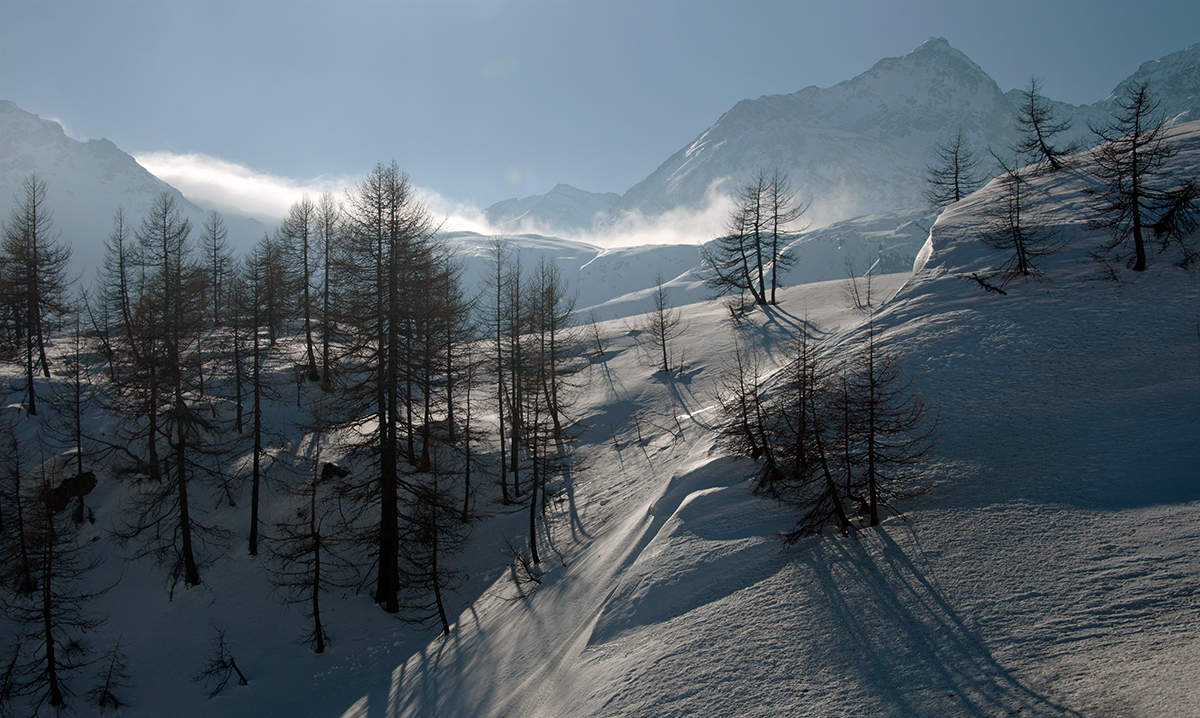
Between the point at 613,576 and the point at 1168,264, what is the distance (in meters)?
22.9

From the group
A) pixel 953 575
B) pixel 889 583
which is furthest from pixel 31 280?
pixel 953 575

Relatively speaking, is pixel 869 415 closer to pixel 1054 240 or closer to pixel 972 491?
pixel 972 491

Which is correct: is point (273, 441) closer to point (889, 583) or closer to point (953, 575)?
point (889, 583)

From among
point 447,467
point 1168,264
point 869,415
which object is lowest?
point 447,467

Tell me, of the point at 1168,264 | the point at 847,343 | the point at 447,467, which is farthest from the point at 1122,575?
the point at 447,467

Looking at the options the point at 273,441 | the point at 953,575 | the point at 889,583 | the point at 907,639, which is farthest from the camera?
the point at 273,441

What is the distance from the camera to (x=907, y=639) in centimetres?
761

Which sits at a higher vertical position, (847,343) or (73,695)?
(847,343)

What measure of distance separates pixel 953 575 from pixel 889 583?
105cm

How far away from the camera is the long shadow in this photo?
627 cm

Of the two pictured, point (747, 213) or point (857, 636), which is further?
point (747, 213)

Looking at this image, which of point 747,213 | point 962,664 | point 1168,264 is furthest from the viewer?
point 747,213

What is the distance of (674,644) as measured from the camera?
347 inches

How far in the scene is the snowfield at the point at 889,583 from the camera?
6914 mm
